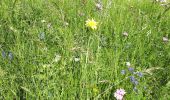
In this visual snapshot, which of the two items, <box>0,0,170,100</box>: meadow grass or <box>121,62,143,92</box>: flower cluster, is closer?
<box>0,0,170,100</box>: meadow grass

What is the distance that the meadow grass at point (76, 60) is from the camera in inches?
73.2

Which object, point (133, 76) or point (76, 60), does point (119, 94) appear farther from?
point (76, 60)

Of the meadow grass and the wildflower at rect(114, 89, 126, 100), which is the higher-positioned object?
the meadow grass

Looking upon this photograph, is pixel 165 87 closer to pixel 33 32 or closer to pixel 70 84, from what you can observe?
pixel 70 84

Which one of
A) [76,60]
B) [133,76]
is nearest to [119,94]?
[133,76]

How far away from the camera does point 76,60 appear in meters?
2.08

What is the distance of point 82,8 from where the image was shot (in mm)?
3252

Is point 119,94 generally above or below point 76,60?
below

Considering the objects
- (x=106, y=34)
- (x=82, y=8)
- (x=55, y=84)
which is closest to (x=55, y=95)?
(x=55, y=84)

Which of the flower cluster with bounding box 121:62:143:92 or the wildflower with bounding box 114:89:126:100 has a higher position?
the flower cluster with bounding box 121:62:143:92

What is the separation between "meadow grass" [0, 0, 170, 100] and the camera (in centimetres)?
186

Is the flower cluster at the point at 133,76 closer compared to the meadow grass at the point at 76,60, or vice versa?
the meadow grass at the point at 76,60

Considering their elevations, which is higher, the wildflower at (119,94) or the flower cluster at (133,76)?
the flower cluster at (133,76)

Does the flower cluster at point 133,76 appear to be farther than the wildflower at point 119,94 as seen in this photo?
Yes
